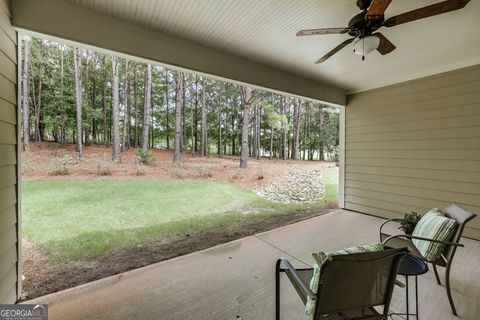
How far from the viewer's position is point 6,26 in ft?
5.65

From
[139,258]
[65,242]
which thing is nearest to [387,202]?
[139,258]

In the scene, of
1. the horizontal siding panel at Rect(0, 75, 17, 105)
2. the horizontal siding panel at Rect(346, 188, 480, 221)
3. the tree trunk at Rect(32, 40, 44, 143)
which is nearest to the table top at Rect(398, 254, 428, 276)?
the horizontal siding panel at Rect(346, 188, 480, 221)

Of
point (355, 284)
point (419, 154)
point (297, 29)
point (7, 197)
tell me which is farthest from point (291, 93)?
point (7, 197)

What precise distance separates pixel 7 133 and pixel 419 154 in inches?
212

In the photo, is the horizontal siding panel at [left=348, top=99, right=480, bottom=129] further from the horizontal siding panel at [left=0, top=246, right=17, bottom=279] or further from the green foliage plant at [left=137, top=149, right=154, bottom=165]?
the green foliage plant at [left=137, top=149, right=154, bottom=165]

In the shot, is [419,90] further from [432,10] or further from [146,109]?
[146,109]

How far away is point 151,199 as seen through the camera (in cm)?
575

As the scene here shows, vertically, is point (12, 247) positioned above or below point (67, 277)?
above

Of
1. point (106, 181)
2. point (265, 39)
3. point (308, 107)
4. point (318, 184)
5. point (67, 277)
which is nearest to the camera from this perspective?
point (67, 277)

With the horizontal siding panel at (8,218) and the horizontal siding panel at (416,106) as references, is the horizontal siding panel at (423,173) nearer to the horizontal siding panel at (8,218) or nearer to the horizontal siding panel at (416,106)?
the horizontal siding panel at (416,106)

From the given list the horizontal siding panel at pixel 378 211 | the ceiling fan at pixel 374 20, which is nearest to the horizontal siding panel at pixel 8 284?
the ceiling fan at pixel 374 20

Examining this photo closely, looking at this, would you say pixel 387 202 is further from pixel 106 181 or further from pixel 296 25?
pixel 106 181

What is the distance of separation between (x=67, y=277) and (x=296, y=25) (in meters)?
3.67

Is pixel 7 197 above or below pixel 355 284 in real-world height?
above
